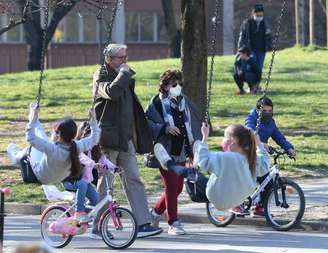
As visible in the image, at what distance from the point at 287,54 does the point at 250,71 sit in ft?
37.3

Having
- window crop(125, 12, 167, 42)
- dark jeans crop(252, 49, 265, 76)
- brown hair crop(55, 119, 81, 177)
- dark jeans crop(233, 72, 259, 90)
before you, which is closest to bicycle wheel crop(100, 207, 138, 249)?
brown hair crop(55, 119, 81, 177)

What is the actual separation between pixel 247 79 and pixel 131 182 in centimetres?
1329

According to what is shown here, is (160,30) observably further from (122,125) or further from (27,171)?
(27,171)

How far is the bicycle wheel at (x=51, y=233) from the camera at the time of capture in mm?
11258

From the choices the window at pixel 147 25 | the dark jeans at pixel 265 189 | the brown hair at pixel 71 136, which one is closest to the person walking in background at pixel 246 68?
the dark jeans at pixel 265 189

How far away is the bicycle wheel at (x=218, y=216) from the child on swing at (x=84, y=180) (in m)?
1.90

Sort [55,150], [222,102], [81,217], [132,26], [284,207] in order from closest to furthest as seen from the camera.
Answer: [55,150], [81,217], [284,207], [222,102], [132,26]

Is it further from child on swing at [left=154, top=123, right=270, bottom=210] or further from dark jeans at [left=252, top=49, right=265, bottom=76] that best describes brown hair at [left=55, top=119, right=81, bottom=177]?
dark jeans at [left=252, top=49, right=265, bottom=76]

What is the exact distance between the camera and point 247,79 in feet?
80.9

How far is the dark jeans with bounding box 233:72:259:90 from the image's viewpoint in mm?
24469

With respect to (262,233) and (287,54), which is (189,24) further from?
(287,54)

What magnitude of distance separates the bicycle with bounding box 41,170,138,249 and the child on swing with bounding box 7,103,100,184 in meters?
0.48

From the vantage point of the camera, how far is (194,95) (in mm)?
A: 19312

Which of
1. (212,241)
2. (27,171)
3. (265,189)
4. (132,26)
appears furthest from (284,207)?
(132,26)
